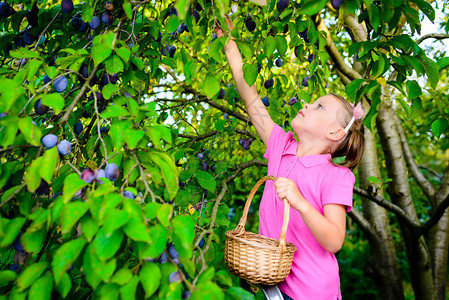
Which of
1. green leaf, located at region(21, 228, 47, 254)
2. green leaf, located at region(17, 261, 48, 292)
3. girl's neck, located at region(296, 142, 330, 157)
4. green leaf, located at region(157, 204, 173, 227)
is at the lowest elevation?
green leaf, located at region(17, 261, 48, 292)

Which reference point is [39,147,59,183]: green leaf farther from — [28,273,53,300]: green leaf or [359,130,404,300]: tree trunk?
[359,130,404,300]: tree trunk

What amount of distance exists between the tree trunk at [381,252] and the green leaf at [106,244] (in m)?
2.37

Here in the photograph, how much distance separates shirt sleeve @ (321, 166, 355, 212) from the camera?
1.28 metres

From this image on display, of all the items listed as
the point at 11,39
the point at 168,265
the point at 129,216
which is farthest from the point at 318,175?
the point at 11,39

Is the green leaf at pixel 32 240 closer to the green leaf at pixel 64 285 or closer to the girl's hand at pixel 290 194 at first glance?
the green leaf at pixel 64 285

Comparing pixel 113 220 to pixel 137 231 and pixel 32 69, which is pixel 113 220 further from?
pixel 32 69

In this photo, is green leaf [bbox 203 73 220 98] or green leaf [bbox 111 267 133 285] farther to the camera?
green leaf [bbox 203 73 220 98]

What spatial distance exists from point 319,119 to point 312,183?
269 mm

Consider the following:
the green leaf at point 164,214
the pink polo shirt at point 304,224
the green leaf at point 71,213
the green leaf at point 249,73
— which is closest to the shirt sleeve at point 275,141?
the pink polo shirt at point 304,224

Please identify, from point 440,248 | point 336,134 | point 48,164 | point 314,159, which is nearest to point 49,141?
point 48,164

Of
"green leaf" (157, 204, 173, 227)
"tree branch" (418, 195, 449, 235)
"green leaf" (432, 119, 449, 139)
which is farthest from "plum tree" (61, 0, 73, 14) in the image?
"tree branch" (418, 195, 449, 235)

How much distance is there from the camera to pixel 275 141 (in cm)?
165

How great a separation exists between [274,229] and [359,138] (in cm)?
54

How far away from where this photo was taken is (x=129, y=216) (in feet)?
2.36
